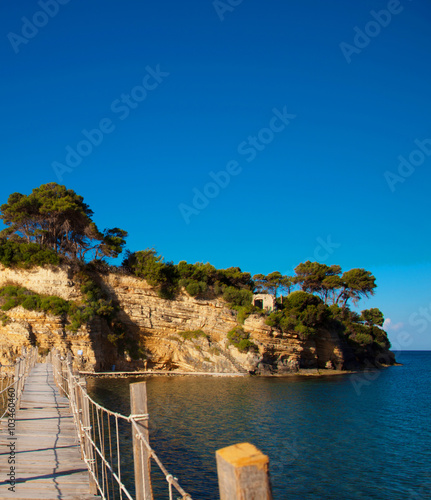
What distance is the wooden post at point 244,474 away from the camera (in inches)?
59.6

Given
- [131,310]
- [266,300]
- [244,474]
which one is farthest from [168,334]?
[244,474]

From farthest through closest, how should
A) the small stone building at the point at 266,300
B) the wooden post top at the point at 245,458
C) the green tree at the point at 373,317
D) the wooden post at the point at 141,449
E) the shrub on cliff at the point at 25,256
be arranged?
the green tree at the point at 373,317, the small stone building at the point at 266,300, the shrub on cliff at the point at 25,256, the wooden post at the point at 141,449, the wooden post top at the point at 245,458

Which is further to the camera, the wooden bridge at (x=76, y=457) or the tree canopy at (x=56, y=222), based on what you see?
the tree canopy at (x=56, y=222)

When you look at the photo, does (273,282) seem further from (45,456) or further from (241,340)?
(45,456)

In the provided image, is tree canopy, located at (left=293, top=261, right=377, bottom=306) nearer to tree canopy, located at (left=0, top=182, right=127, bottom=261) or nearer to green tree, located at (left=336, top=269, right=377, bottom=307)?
green tree, located at (left=336, top=269, right=377, bottom=307)

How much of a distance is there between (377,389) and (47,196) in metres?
34.8

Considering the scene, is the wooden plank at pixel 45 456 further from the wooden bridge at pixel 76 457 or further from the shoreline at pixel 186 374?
the shoreline at pixel 186 374

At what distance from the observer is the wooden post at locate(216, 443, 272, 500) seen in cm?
151

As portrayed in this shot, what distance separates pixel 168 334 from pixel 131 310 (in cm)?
443

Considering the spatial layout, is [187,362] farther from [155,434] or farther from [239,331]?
[155,434]

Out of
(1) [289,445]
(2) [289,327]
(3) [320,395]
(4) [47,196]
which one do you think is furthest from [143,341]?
(1) [289,445]

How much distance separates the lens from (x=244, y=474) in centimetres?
153

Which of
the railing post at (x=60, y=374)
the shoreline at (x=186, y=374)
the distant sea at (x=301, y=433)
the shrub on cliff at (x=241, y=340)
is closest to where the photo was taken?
the distant sea at (x=301, y=433)

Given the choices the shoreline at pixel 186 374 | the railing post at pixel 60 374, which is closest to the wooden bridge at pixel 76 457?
the railing post at pixel 60 374
